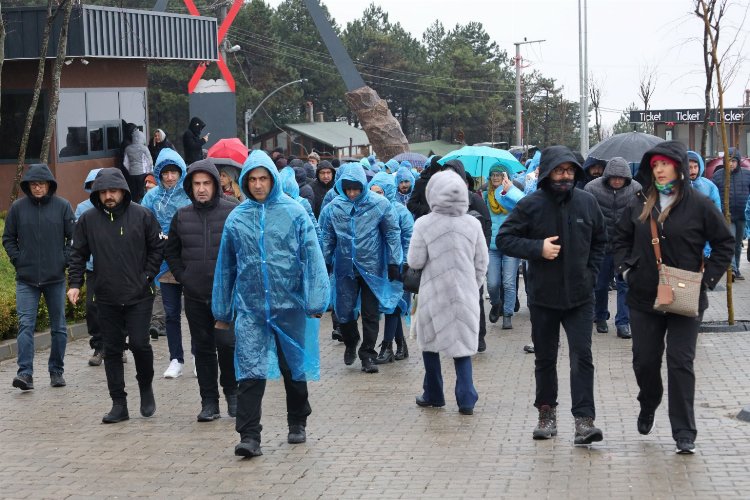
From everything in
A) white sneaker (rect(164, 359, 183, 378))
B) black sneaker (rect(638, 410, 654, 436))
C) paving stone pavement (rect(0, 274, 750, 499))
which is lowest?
paving stone pavement (rect(0, 274, 750, 499))

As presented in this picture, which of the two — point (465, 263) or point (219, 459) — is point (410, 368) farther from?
point (219, 459)

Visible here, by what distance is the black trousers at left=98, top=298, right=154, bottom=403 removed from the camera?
9.05 meters

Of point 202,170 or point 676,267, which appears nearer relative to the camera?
point 676,267

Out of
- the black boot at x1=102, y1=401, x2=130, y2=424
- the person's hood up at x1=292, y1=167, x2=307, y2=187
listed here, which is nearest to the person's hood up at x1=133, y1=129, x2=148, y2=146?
the person's hood up at x1=292, y1=167, x2=307, y2=187

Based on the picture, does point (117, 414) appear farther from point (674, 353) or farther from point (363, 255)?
point (674, 353)

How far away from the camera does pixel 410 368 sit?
37.1 ft

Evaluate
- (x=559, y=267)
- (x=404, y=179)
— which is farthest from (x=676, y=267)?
(x=404, y=179)

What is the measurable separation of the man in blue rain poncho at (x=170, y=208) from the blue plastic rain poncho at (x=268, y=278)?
2668mm

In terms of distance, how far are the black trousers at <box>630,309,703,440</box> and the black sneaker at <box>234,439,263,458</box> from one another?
2392 millimetres

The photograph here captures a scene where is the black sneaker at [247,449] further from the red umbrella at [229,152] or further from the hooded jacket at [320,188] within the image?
the hooded jacket at [320,188]

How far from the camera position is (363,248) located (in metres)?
11.2

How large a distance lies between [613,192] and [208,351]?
17.8ft

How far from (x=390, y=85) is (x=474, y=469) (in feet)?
239

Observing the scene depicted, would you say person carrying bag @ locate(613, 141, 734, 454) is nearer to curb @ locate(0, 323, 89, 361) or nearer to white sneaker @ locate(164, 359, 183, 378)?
white sneaker @ locate(164, 359, 183, 378)
